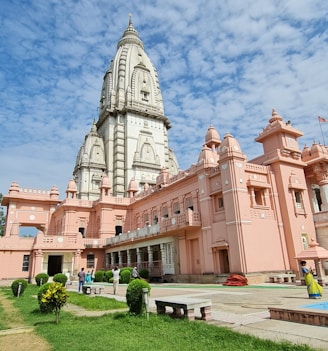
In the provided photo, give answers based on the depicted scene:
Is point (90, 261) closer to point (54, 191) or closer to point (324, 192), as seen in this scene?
point (54, 191)

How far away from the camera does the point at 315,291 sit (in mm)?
10797

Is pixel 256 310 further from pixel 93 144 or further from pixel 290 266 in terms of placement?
pixel 93 144

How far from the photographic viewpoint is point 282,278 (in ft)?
63.9

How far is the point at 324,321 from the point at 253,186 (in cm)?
1565

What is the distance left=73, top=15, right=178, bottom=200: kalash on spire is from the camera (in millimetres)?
47344

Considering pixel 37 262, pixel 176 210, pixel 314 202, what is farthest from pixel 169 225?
pixel 37 262

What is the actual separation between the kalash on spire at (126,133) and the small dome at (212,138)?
1675cm

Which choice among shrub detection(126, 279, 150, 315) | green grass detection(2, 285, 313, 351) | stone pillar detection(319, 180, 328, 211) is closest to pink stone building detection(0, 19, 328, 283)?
stone pillar detection(319, 180, 328, 211)

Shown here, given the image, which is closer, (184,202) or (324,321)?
(324,321)

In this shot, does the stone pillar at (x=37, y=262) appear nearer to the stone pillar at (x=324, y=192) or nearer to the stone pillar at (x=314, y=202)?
the stone pillar at (x=314, y=202)

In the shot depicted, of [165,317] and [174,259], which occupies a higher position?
[174,259]

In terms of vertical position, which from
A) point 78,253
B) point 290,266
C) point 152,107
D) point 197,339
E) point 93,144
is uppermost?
point 152,107

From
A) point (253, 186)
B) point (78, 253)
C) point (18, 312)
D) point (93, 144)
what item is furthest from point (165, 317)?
point (93, 144)

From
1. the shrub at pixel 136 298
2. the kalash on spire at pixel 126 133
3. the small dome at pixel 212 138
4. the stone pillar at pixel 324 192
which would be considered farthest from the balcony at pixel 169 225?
the kalash on spire at pixel 126 133
